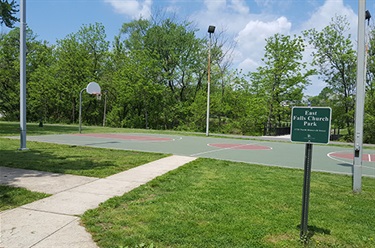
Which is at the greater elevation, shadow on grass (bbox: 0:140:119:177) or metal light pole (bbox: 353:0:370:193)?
metal light pole (bbox: 353:0:370:193)

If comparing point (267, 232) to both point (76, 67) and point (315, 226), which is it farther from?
point (76, 67)

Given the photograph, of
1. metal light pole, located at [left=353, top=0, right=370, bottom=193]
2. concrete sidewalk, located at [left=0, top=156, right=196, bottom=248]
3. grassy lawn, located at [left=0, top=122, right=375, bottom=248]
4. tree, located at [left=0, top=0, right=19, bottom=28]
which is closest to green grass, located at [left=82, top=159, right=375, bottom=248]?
grassy lawn, located at [left=0, top=122, right=375, bottom=248]

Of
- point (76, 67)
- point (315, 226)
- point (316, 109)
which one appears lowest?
point (315, 226)

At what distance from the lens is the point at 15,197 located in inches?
177

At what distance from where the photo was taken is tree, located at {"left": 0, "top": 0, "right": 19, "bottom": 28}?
44.6 feet

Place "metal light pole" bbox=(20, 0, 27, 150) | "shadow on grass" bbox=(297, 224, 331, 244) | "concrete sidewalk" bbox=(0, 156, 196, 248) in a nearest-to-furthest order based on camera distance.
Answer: "concrete sidewalk" bbox=(0, 156, 196, 248) < "shadow on grass" bbox=(297, 224, 331, 244) < "metal light pole" bbox=(20, 0, 27, 150)

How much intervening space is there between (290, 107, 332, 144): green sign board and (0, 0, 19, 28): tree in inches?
598

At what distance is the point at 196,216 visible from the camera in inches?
157

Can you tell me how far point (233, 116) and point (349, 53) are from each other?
13.2 meters

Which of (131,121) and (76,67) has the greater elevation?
(76,67)

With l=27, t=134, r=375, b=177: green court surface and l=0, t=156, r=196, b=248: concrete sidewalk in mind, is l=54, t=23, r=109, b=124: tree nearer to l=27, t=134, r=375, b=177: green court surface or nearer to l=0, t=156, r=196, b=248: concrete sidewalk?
l=27, t=134, r=375, b=177: green court surface

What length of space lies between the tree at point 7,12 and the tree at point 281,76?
22068 millimetres

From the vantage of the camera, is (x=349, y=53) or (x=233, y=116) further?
(x=233, y=116)

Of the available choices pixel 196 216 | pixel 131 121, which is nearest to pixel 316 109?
pixel 196 216
